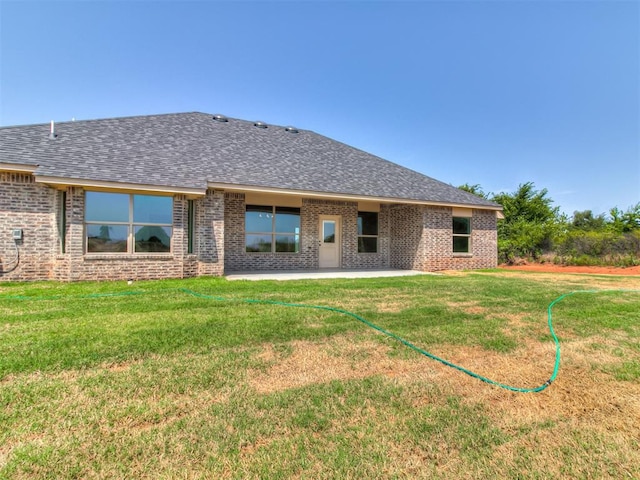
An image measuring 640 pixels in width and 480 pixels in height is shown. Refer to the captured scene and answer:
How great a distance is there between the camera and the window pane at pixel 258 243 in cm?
1221

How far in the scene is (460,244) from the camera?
14.0 m

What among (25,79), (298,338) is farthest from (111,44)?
(298,338)

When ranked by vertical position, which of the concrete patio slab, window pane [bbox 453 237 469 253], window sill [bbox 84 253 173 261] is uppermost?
window pane [bbox 453 237 469 253]

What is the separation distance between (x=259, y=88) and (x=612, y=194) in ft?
106

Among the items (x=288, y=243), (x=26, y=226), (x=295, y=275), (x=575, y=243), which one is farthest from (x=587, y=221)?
(x=26, y=226)

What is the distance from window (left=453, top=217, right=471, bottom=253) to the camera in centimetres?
1388

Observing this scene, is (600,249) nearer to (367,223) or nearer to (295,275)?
(367,223)

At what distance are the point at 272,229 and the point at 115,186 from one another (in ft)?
18.3

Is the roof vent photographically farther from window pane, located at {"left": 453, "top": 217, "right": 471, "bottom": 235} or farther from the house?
window pane, located at {"left": 453, "top": 217, "right": 471, "bottom": 235}

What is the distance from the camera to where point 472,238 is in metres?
14.1

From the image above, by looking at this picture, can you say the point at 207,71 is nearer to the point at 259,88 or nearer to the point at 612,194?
the point at 259,88

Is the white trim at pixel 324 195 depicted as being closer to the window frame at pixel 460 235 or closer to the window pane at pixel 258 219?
the window frame at pixel 460 235

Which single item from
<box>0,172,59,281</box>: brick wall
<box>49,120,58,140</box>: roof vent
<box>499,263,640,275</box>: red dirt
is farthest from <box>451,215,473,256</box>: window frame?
<box>49,120,58,140</box>: roof vent

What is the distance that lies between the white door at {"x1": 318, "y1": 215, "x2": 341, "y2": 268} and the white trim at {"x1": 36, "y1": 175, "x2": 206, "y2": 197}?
563cm
